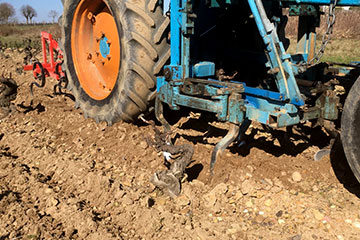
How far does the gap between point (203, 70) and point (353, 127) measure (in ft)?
4.85

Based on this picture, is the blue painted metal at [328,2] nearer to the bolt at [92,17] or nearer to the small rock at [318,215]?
the small rock at [318,215]

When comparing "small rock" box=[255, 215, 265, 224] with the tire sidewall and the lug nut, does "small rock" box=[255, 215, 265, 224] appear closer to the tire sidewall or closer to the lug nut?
the tire sidewall

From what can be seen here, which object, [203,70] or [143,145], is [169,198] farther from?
[203,70]

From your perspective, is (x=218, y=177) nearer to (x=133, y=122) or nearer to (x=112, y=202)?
(x=112, y=202)

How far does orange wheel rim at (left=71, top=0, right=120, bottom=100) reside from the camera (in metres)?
4.23

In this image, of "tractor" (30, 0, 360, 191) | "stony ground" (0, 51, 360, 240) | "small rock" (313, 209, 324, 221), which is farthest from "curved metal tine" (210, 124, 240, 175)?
"small rock" (313, 209, 324, 221)

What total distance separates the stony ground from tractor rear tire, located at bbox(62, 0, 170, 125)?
31 centimetres

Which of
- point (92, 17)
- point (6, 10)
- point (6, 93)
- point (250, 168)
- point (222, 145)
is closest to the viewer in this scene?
point (222, 145)

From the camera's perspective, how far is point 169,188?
9.81ft

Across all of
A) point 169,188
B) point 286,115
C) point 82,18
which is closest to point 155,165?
point 169,188

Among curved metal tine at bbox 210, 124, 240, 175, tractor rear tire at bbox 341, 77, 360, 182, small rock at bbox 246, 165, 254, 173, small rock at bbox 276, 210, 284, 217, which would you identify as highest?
tractor rear tire at bbox 341, 77, 360, 182

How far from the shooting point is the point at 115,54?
13.8 ft

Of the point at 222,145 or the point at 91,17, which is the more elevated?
the point at 91,17

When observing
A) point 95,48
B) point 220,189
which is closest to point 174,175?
point 220,189
